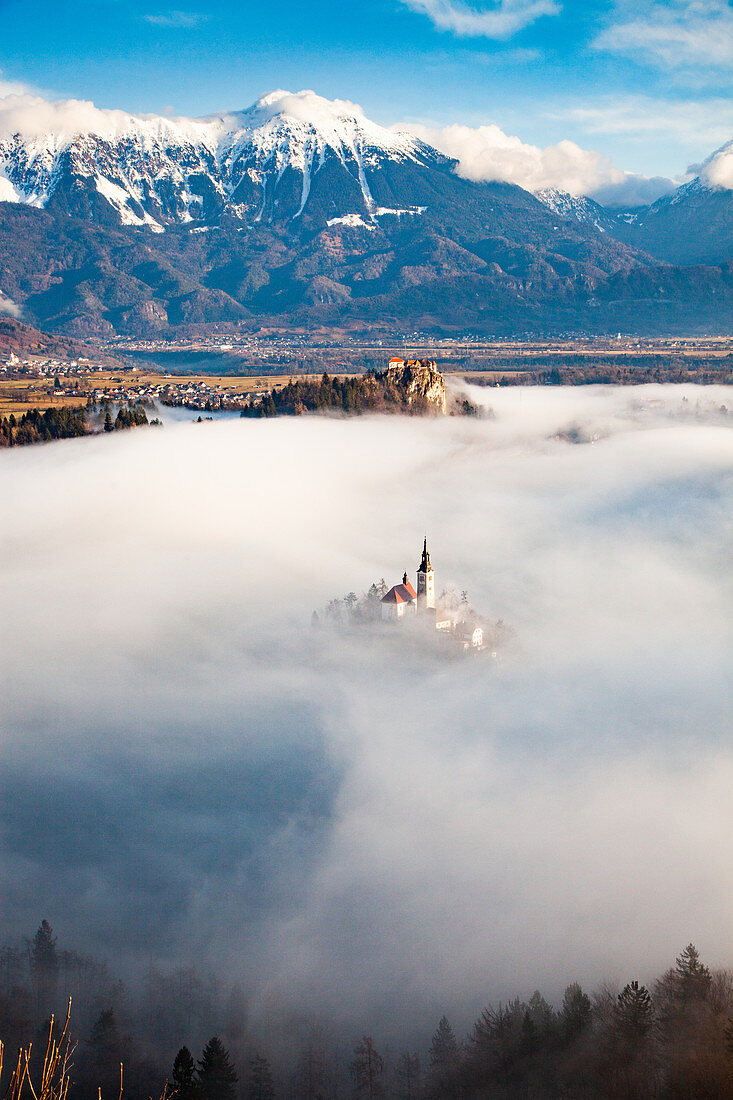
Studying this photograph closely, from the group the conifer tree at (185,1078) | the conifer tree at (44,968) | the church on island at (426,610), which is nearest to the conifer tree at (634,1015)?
the conifer tree at (185,1078)

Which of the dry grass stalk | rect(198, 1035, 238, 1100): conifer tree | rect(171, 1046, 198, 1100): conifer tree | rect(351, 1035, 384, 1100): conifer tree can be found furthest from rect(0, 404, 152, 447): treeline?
the dry grass stalk

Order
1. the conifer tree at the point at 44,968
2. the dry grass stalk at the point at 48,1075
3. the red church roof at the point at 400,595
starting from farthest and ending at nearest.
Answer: the red church roof at the point at 400,595, the conifer tree at the point at 44,968, the dry grass stalk at the point at 48,1075

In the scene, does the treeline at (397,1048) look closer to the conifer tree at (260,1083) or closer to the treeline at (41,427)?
the conifer tree at (260,1083)

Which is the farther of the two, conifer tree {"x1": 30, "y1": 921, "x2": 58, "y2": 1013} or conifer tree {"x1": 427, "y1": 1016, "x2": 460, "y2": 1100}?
conifer tree {"x1": 30, "y1": 921, "x2": 58, "y2": 1013}

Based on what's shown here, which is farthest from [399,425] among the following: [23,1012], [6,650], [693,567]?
[23,1012]

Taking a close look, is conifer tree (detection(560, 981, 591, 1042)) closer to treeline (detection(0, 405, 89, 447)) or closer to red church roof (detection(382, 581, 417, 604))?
red church roof (detection(382, 581, 417, 604))

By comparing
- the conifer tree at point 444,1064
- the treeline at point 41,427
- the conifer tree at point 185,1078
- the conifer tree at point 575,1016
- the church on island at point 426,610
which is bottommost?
the conifer tree at point 444,1064

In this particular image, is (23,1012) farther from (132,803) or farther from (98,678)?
(98,678)
